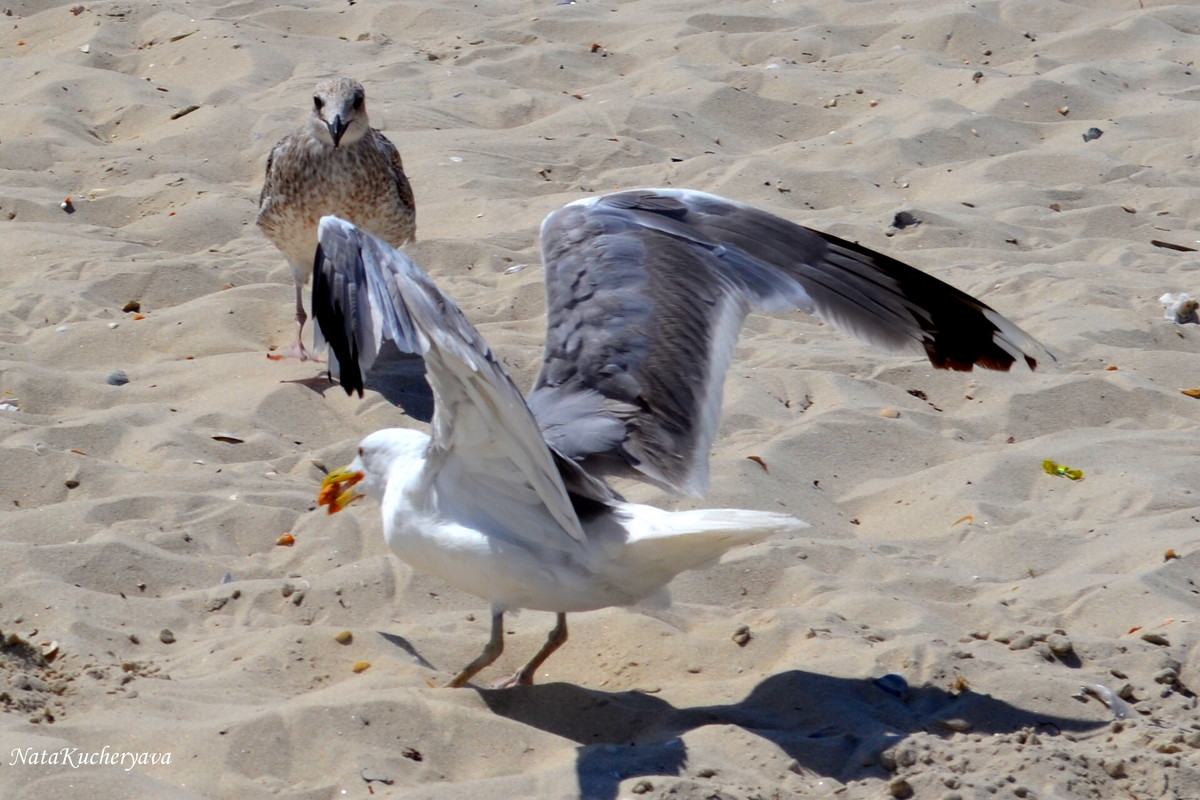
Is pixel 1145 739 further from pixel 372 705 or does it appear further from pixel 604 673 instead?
pixel 372 705

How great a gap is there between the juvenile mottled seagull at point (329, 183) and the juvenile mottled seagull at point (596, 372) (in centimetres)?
166

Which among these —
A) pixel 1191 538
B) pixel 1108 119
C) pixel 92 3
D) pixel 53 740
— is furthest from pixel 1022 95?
pixel 53 740

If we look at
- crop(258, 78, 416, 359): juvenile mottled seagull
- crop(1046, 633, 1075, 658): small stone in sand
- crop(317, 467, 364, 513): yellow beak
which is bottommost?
crop(1046, 633, 1075, 658): small stone in sand

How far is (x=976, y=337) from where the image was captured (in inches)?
156

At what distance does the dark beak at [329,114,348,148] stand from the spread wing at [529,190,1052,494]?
1.73 m

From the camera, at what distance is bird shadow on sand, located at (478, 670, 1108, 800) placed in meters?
3.22

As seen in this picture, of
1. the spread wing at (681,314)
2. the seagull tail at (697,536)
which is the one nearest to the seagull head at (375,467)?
the spread wing at (681,314)

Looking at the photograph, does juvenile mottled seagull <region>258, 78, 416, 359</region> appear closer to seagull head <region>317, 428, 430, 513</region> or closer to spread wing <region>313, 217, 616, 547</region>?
seagull head <region>317, 428, 430, 513</region>

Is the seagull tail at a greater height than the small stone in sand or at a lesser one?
greater

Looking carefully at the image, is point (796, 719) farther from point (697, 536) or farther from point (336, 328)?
point (336, 328)

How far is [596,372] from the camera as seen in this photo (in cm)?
388

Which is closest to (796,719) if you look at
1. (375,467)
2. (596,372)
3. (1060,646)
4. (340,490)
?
(1060,646)

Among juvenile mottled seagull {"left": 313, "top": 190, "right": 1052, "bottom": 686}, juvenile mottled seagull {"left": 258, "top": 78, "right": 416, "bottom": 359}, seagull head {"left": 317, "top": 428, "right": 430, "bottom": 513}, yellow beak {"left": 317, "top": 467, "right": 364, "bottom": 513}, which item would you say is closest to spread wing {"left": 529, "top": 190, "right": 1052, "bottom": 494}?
juvenile mottled seagull {"left": 313, "top": 190, "right": 1052, "bottom": 686}

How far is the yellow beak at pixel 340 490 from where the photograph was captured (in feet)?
13.1
